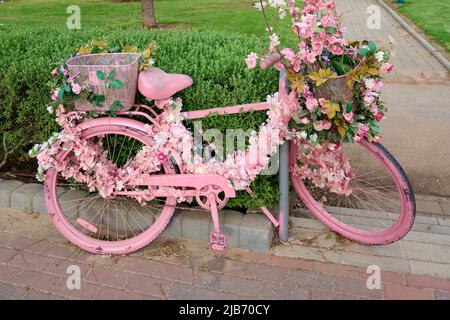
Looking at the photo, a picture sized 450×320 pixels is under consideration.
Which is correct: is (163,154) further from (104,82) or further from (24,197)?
(24,197)

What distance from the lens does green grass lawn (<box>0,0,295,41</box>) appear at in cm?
1211

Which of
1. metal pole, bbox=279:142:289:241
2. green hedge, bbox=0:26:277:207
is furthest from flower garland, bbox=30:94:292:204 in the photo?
green hedge, bbox=0:26:277:207

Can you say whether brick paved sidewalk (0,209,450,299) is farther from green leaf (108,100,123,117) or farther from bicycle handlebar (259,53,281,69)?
bicycle handlebar (259,53,281,69)

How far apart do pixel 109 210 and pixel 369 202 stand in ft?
6.90

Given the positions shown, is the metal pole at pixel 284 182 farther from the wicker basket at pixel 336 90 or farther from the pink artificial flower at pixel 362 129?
the pink artificial flower at pixel 362 129

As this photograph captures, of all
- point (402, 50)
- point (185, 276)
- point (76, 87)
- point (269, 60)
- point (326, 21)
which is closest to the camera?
point (326, 21)

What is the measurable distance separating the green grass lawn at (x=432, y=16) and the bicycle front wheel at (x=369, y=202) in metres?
6.53

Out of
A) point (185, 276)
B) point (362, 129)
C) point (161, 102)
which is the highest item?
→ point (161, 102)

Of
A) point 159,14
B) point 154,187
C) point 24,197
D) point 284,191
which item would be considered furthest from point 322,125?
point 159,14

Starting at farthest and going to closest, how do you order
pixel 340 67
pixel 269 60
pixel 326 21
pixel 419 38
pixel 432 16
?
pixel 432 16 < pixel 419 38 < pixel 269 60 < pixel 340 67 < pixel 326 21

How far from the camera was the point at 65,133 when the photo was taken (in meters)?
3.27

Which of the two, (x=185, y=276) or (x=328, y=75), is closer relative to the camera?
(x=328, y=75)

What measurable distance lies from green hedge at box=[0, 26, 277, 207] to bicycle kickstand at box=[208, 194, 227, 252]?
269mm

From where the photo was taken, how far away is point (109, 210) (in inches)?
146
